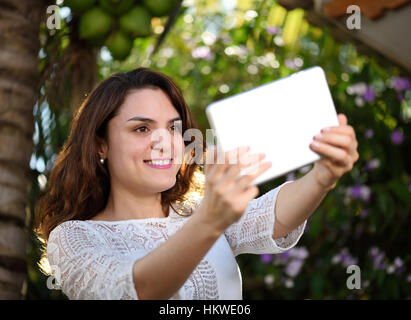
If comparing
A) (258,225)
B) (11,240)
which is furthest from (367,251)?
(11,240)

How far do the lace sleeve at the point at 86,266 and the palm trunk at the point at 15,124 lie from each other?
12 centimetres

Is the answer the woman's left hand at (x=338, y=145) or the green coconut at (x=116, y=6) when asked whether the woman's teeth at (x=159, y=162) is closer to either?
the woman's left hand at (x=338, y=145)

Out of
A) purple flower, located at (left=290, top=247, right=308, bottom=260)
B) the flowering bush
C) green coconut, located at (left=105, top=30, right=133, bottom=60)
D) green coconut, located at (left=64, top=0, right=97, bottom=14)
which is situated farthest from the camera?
purple flower, located at (left=290, top=247, right=308, bottom=260)

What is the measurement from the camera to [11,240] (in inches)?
55.1

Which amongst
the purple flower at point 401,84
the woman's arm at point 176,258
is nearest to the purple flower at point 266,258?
the purple flower at point 401,84

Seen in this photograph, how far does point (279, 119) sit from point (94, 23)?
0.79m

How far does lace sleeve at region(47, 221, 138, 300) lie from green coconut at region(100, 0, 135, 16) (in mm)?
681

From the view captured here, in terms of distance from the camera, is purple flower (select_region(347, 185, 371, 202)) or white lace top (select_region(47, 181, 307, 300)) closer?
white lace top (select_region(47, 181, 307, 300))

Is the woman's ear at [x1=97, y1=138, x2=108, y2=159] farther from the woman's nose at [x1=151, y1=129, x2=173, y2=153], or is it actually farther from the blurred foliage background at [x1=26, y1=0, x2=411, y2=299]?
the blurred foliage background at [x1=26, y1=0, x2=411, y2=299]

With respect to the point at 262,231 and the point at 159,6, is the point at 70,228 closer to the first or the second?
the point at 262,231

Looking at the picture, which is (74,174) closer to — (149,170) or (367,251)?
(149,170)

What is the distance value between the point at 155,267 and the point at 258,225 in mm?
498

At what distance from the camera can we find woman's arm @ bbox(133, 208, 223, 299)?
1.00m

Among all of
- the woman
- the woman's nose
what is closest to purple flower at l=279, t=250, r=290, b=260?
the woman
